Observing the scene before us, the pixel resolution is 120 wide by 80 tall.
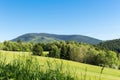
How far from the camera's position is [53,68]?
6.74m

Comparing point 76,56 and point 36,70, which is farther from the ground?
point 36,70

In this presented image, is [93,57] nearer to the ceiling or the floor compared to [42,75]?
nearer to the floor

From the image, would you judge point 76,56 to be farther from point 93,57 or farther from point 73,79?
point 73,79

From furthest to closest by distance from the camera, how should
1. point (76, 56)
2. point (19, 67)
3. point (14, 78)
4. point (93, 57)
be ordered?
1. point (93, 57)
2. point (76, 56)
3. point (19, 67)
4. point (14, 78)

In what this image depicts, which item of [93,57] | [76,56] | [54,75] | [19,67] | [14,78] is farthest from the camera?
[93,57]

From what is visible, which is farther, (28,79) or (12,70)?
(12,70)

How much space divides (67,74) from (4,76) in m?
1.33

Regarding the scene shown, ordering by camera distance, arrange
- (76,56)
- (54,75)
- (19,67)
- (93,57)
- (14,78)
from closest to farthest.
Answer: (14,78), (54,75), (19,67), (76,56), (93,57)

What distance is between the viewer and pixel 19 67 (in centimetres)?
671

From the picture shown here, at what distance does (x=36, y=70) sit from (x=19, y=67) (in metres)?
0.46

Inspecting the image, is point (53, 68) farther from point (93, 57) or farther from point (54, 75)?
point (93, 57)

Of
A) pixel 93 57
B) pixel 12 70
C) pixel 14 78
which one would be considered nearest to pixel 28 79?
pixel 14 78

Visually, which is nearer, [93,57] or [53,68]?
[53,68]

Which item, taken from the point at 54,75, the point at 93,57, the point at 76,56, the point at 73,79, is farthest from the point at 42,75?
the point at 93,57
